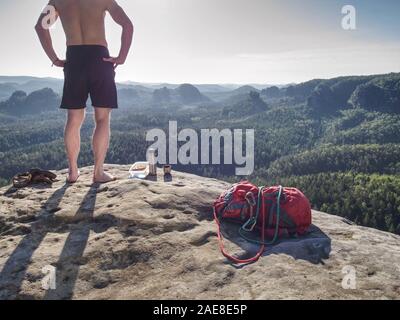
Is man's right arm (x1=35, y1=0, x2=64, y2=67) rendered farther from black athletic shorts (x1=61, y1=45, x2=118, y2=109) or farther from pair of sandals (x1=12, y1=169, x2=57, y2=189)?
A: pair of sandals (x1=12, y1=169, x2=57, y2=189)

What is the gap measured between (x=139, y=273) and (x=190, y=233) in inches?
50.4

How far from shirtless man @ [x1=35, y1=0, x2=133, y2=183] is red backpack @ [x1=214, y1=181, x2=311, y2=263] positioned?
136 inches

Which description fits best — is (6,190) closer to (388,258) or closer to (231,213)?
(231,213)

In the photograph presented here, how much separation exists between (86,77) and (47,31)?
1.36 meters

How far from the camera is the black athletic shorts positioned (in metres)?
7.45

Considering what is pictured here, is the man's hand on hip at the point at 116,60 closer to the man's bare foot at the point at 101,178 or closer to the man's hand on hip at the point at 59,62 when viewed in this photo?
the man's hand on hip at the point at 59,62

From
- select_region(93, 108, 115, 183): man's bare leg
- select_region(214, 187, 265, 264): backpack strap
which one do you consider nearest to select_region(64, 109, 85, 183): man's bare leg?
select_region(93, 108, 115, 183): man's bare leg

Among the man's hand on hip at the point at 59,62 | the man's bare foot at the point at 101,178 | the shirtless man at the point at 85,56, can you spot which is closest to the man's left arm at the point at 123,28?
the shirtless man at the point at 85,56

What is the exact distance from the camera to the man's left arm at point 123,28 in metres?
7.52

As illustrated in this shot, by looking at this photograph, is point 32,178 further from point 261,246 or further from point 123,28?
point 261,246

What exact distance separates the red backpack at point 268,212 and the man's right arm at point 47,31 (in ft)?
15.6

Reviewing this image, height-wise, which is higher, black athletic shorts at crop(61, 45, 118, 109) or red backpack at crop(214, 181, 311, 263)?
black athletic shorts at crop(61, 45, 118, 109)

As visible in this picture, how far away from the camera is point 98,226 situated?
6012 millimetres
